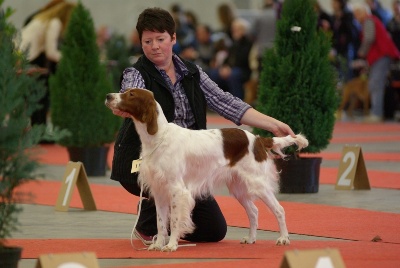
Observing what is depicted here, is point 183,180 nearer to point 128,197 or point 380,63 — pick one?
point 128,197

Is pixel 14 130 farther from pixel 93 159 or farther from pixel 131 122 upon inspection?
pixel 93 159

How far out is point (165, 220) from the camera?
21.7 feet

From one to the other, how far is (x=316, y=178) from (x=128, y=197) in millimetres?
1728

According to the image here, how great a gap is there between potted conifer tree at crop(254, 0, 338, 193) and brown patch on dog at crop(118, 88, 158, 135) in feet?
11.1

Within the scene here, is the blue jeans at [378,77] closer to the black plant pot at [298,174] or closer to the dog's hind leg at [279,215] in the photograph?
the black plant pot at [298,174]

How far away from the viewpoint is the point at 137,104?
20.4 feet

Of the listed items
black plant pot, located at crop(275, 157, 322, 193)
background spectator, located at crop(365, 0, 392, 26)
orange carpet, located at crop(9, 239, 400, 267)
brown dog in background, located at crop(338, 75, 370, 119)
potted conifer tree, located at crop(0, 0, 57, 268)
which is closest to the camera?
potted conifer tree, located at crop(0, 0, 57, 268)

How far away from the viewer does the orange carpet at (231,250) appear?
5.96 m

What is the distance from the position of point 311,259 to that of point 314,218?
3.21 m

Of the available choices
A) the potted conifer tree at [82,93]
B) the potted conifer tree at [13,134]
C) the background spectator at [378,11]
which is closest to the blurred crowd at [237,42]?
the background spectator at [378,11]

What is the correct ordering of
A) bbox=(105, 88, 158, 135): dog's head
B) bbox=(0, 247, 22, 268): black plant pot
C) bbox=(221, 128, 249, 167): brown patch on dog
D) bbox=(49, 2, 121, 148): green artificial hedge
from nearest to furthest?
bbox=(0, 247, 22, 268): black plant pot
bbox=(105, 88, 158, 135): dog's head
bbox=(221, 128, 249, 167): brown patch on dog
bbox=(49, 2, 121, 148): green artificial hedge

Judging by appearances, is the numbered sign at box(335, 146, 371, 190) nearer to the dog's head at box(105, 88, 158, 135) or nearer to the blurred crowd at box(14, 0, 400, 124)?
the dog's head at box(105, 88, 158, 135)

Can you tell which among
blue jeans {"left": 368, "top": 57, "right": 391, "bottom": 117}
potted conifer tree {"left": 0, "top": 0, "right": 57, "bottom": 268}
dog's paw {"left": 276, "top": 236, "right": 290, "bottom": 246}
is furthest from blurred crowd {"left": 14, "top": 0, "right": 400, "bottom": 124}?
potted conifer tree {"left": 0, "top": 0, "right": 57, "bottom": 268}

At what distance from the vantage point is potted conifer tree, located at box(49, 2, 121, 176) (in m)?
11.9
